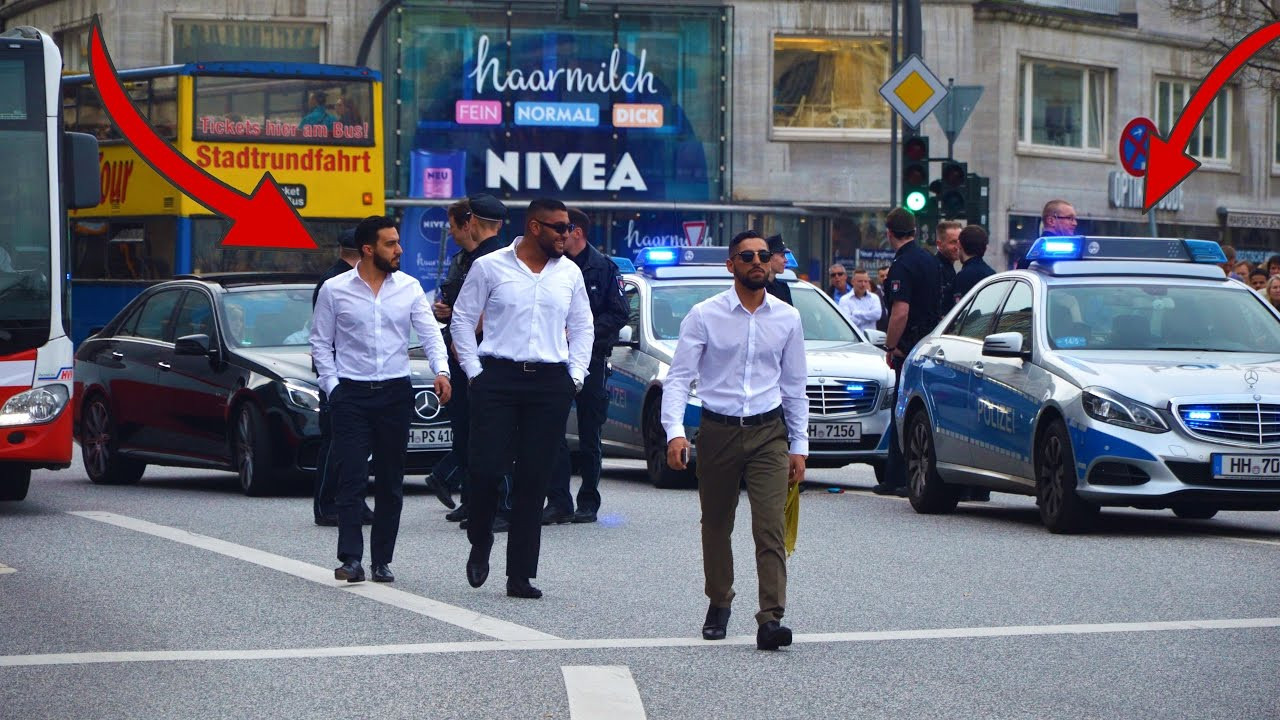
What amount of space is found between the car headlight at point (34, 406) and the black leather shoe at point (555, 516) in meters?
3.06

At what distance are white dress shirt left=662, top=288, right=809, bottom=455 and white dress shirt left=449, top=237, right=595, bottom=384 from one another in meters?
1.32

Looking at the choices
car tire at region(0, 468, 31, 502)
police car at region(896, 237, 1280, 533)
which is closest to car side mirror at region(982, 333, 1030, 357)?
police car at region(896, 237, 1280, 533)

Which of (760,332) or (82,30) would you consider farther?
(82,30)

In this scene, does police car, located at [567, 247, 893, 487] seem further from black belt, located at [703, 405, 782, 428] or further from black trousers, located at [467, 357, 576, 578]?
black belt, located at [703, 405, 782, 428]

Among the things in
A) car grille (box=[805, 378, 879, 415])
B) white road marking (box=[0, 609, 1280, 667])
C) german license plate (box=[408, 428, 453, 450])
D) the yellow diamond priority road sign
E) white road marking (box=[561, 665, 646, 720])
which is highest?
the yellow diamond priority road sign

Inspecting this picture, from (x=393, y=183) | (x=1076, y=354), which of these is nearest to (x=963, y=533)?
(x=1076, y=354)

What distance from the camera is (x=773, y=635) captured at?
803 cm

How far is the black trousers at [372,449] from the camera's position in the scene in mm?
10039

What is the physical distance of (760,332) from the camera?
27.8 feet

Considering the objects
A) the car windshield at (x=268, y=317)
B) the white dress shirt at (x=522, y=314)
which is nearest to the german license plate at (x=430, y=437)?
the car windshield at (x=268, y=317)

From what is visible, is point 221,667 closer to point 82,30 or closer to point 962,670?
point 962,670

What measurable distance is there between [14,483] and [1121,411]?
7.09 metres

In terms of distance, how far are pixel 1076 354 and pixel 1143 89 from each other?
102 ft

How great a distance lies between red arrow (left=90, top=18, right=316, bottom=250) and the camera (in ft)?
74.3
